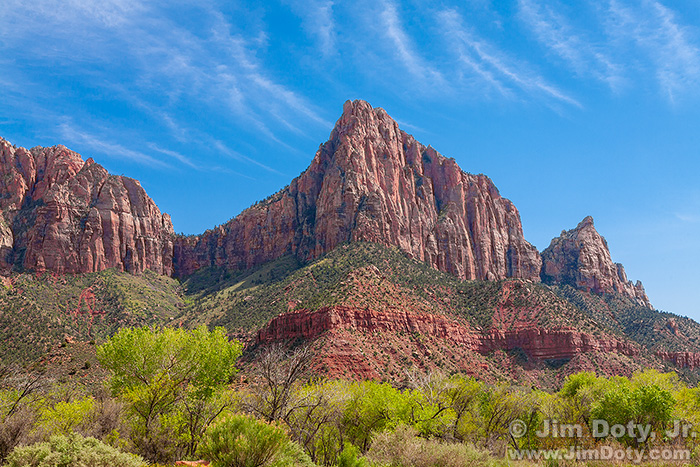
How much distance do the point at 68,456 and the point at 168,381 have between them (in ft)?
39.0

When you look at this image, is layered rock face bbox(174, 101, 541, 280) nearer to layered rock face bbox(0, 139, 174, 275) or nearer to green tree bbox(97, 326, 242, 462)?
layered rock face bbox(0, 139, 174, 275)

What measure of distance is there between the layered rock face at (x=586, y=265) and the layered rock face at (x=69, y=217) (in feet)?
444

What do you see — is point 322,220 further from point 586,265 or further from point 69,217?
point 586,265

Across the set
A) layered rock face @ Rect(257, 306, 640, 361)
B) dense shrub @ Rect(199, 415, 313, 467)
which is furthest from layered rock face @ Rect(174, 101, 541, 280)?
dense shrub @ Rect(199, 415, 313, 467)

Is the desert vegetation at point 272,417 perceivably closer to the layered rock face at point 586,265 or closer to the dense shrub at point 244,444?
the dense shrub at point 244,444

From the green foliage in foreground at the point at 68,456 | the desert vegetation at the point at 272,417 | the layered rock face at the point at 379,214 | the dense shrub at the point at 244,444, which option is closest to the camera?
the green foliage in foreground at the point at 68,456

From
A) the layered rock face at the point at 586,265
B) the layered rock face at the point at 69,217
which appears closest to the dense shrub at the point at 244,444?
the layered rock face at the point at 69,217

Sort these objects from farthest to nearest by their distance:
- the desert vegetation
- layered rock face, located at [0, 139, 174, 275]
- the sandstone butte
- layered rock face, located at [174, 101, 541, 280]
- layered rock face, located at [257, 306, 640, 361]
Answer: layered rock face, located at [174, 101, 541, 280], the sandstone butte, layered rock face, located at [0, 139, 174, 275], layered rock face, located at [257, 306, 640, 361], the desert vegetation

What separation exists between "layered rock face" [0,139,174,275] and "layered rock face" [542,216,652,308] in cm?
13521

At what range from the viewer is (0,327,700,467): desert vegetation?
59.4 ft

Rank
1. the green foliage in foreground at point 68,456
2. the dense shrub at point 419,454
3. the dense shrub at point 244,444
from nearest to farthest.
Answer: the green foliage in foreground at point 68,456, the dense shrub at point 244,444, the dense shrub at point 419,454

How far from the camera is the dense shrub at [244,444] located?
17219 millimetres

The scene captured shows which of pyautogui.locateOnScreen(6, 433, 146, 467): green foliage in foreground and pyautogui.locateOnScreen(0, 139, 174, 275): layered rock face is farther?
pyautogui.locateOnScreen(0, 139, 174, 275): layered rock face

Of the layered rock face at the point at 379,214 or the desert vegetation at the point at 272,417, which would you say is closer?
the desert vegetation at the point at 272,417
